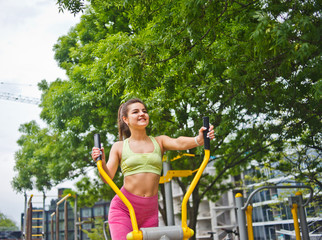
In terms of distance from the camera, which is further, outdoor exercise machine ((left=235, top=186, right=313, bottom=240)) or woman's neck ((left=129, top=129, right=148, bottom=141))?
outdoor exercise machine ((left=235, top=186, right=313, bottom=240))

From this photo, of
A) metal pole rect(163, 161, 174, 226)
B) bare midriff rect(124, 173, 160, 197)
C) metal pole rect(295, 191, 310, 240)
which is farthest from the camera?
metal pole rect(163, 161, 174, 226)

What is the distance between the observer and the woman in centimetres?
224

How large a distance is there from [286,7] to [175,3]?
1249 mm

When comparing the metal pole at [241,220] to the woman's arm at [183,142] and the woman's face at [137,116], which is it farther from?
the woman's face at [137,116]

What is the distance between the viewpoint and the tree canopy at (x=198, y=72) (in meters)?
4.04

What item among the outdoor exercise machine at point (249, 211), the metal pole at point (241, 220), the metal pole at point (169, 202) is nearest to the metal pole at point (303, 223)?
the outdoor exercise machine at point (249, 211)

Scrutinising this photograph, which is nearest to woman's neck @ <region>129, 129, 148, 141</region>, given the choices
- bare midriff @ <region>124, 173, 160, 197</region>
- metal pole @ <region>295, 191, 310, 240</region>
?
bare midriff @ <region>124, 173, 160, 197</region>

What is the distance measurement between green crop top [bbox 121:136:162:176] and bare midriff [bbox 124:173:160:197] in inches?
1.1

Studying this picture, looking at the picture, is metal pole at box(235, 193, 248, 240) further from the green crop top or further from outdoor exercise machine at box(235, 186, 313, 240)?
the green crop top

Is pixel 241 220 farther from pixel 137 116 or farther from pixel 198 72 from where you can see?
pixel 137 116

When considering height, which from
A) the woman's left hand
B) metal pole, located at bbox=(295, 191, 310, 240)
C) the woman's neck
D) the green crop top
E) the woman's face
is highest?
the woman's face

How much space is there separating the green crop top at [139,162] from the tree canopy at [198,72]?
59.4 inches

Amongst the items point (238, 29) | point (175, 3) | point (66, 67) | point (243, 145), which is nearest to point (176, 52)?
point (175, 3)

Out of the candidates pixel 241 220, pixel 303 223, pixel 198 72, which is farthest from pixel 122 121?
pixel 198 72
